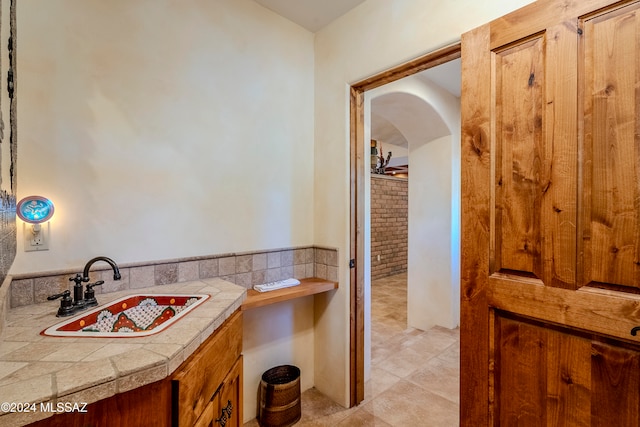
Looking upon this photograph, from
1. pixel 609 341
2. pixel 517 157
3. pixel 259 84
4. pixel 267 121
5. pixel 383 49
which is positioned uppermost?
pixel 383 49

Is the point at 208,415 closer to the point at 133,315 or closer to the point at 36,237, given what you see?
the point at 133,315

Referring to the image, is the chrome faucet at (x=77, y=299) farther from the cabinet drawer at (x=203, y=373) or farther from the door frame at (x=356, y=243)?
the door frame at (x=356, y=243)

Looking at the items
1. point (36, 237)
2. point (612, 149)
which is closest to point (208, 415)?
point (36, 237)

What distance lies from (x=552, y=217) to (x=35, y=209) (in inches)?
79.1

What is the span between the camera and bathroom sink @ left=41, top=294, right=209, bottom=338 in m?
1.02

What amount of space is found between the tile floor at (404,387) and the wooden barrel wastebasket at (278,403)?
76mm

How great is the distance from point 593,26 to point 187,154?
1.82 m

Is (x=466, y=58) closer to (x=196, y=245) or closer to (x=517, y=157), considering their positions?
(x=517, y=157)

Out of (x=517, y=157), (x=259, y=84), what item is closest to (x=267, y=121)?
(x=259, y=84)

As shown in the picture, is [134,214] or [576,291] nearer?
[576,291]

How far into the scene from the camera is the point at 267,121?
6.36 feet

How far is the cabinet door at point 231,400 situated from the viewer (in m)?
1.10

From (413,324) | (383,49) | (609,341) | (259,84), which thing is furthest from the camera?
(413,324)

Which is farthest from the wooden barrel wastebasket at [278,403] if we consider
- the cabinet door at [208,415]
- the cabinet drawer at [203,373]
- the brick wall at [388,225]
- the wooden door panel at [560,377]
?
the brick wall at [388,225]
